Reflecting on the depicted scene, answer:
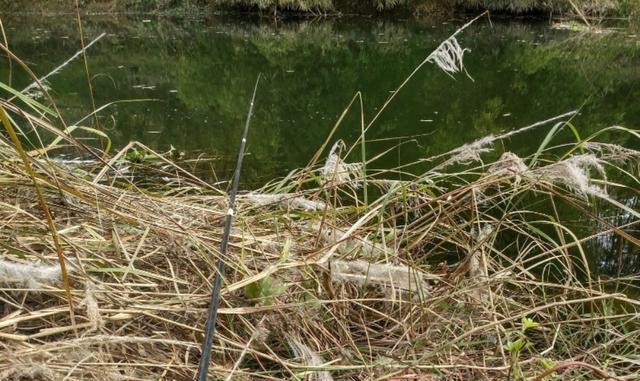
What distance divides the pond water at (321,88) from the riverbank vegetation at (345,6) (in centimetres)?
266

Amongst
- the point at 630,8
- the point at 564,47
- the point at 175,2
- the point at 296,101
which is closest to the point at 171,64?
the point at 296,101

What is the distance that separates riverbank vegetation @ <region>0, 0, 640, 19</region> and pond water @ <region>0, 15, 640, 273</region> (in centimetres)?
266

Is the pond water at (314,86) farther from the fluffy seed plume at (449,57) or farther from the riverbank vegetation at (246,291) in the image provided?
the riverbank vegetation at (246,291)

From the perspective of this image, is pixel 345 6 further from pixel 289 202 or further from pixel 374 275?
pixel 374 275

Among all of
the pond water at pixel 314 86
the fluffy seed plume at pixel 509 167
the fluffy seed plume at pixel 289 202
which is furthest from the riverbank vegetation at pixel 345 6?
the fluffy seed plume at pixel 509 167

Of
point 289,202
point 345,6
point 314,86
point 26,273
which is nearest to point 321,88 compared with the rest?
point 314,86

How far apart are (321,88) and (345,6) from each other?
29.6 ft

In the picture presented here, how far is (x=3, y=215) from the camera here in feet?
3.15

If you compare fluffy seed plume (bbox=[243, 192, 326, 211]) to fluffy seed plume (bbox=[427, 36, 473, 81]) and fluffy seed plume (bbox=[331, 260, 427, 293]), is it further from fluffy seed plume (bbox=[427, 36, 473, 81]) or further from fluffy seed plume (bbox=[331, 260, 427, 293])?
fluffy seed plume (bbox=[427, 36, 473, 81])

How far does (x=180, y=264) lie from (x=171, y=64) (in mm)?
6233

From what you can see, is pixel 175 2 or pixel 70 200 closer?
pixel 70 200

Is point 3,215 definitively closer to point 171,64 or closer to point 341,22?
point 171,64

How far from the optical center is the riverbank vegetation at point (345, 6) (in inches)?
498

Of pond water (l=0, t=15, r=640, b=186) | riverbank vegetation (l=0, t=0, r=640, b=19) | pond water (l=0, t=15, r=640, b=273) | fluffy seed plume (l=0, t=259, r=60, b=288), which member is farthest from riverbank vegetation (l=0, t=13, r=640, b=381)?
riverbank vegetation (l=0, t=0, r=640, b=19)
